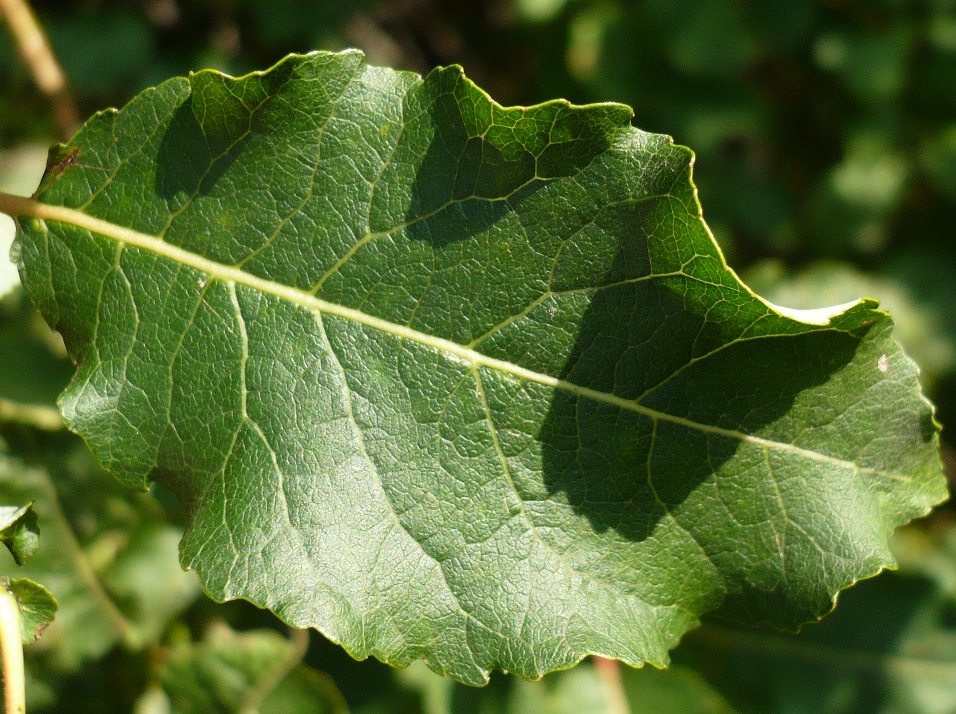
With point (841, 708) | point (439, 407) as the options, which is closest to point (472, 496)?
point (439, 407)

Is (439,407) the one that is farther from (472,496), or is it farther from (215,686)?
(215,686)

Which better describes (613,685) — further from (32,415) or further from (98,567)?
(32,415)

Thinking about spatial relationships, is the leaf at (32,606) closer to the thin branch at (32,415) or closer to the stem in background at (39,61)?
the thin branch at (32,415)

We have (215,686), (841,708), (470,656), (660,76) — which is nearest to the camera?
(470,656)

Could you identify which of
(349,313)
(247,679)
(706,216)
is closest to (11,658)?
(349,313)

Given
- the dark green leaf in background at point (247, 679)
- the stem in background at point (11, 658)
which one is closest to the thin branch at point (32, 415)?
the dark green leaf in background at point (247, 679)

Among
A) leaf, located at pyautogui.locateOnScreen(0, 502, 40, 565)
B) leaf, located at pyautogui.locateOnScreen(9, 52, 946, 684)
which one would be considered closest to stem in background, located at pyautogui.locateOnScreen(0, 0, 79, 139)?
leaf, located at pyautogui.locateOnScreen(9, 52, 946, 684)
